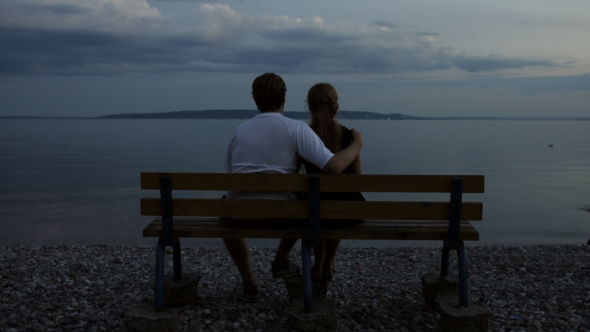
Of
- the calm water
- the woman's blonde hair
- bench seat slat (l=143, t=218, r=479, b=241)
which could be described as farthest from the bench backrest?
the calm water

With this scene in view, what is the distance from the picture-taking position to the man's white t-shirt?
14.1ft

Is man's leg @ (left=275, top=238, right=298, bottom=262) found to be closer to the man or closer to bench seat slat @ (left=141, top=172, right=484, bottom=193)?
the man

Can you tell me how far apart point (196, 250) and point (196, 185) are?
4473 millimetres

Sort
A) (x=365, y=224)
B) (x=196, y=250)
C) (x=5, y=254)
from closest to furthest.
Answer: (x=365, y=224)
(x=5, y=254)
(x=196, y=250)

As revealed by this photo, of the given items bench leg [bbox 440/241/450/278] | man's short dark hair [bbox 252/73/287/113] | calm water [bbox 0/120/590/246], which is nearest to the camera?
man's short dark hair [bbox 252/73/287/113]

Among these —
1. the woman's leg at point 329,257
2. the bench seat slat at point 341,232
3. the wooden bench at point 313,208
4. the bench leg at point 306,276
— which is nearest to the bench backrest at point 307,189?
the wooden bench at point 313,208

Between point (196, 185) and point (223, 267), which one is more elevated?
point (196, 185)

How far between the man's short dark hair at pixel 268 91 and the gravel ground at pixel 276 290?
5.42 feet

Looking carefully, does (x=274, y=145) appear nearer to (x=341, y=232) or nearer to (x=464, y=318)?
(x=341, y=232)

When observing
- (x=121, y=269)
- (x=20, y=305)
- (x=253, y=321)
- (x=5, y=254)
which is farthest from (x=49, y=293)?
(x=5, y=254)

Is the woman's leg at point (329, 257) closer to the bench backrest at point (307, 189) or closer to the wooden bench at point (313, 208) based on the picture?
the wooden bench at point (313, 208)

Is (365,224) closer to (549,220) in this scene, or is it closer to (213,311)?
(213,311)

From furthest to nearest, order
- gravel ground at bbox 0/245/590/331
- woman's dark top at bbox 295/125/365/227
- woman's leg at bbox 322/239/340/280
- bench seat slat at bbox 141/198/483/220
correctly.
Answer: woman's leg at bbox 322/239/340/280 < gravel ground at bbox 0/245/590/331 < woman's dark top at bbox 295/125/365/227 < bench seat slat at bbox 141/198/483/220

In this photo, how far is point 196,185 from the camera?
409 centimetres
